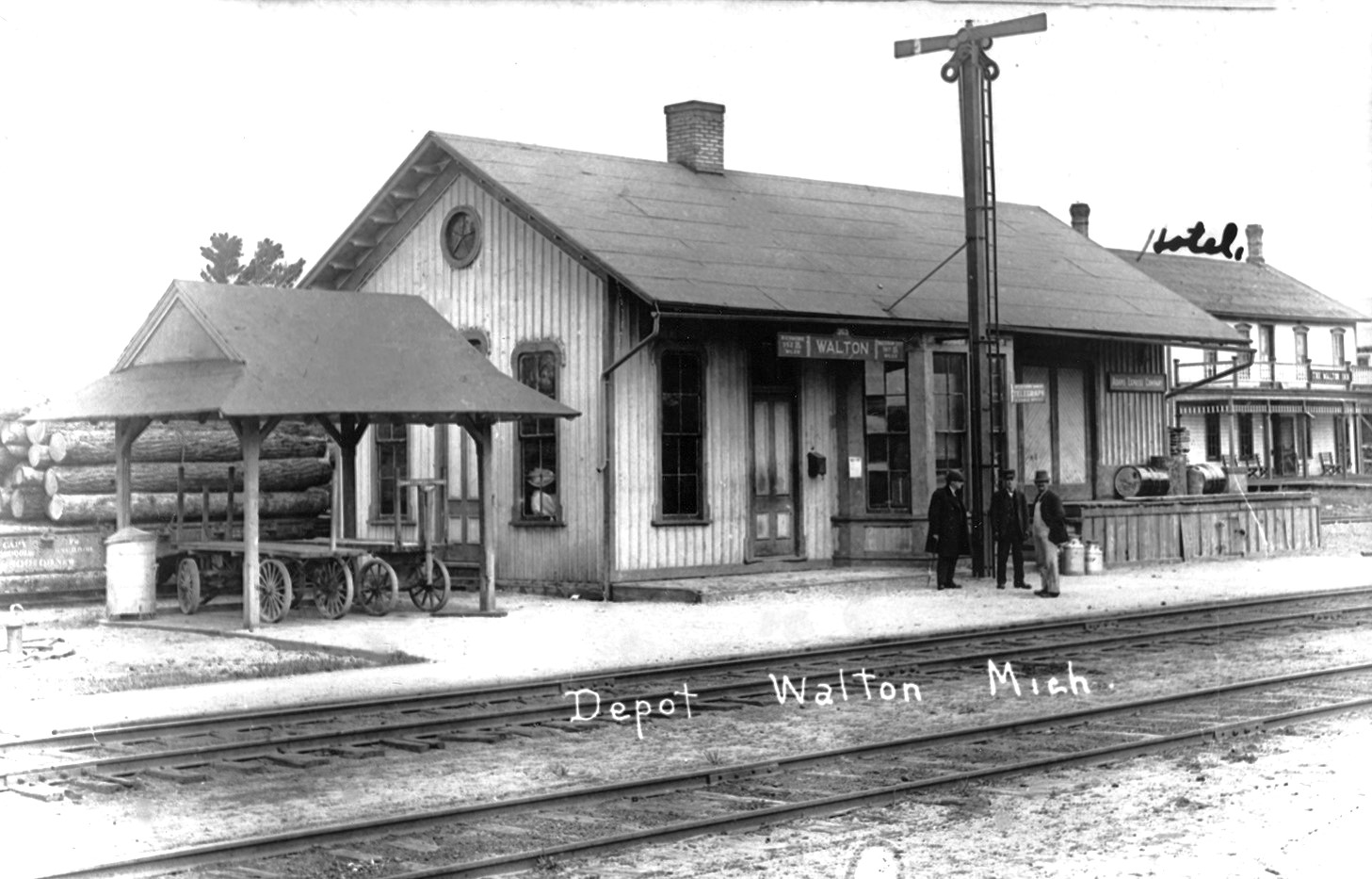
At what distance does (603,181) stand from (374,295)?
5.53m

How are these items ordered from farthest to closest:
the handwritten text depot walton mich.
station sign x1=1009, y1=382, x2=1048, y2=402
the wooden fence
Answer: the wooden fence < station sign x1=1009, y1=382, x2=1048, y2=402 < the handwritten text depot walton mich.

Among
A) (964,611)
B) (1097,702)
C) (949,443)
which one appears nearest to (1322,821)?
(1097,702)

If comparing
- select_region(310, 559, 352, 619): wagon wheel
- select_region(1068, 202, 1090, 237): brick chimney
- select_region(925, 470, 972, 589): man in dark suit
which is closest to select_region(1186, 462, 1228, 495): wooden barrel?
→ select_region(925, 470, 972, 589): man in dark suit

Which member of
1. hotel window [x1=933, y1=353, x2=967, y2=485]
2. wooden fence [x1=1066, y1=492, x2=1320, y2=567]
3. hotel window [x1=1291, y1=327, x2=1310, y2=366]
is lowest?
wooden fence [x1=1066, y1=492, x2=1320, y2=567]

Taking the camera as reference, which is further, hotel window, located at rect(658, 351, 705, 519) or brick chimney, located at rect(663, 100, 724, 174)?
brick chimney, located at rect(663, 100, 724, 174)

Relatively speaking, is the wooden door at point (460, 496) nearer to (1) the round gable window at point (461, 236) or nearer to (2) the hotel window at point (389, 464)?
(2) the hotel window at point (389, 464)

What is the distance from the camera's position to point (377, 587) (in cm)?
1797

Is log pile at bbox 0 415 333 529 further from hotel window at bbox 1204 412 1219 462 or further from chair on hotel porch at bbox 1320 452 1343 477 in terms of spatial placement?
chair on hotel porch at bbox 1320 452 1343 477

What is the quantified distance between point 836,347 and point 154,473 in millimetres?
10054

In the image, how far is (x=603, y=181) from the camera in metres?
22.9

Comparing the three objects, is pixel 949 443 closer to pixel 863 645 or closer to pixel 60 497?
pixel 863 645

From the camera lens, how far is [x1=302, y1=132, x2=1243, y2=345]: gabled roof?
2050cm

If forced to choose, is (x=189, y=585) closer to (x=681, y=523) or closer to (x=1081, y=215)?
(x=681, y=523)

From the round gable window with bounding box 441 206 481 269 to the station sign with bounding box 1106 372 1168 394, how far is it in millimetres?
11435
